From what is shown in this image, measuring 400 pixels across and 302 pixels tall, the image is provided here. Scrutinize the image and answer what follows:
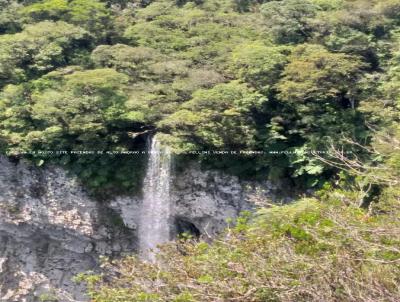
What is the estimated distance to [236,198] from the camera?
460 inches

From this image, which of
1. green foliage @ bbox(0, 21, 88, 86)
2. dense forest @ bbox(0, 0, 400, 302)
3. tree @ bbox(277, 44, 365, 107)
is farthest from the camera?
green foliage @ bbox(0, 21, 88, 86)

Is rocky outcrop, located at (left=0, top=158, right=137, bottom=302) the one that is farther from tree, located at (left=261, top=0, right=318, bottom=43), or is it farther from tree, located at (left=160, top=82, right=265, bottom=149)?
tree, located at (left=261, top=0, right=318, bottom=43)

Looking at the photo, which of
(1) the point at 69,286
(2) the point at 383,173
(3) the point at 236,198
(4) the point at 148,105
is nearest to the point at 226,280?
(2) the point at 383,173

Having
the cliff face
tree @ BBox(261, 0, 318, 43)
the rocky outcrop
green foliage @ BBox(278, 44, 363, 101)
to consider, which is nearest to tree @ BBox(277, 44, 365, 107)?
green foliage @ BBox(278, 44, 363, 101)

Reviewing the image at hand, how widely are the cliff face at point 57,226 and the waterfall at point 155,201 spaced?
144mm

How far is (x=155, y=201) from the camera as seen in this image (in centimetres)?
1227

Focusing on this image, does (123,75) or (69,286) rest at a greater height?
(123,75)

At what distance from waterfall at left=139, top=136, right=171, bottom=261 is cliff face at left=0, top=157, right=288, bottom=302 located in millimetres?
144

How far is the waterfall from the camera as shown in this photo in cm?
1209

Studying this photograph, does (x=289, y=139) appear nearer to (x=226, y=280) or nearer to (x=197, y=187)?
(x=197, y=187)

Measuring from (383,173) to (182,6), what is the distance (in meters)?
12.1

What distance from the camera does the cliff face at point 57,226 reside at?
12.5 metres

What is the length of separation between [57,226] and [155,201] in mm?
2091

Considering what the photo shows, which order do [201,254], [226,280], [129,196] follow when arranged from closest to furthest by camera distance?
[226,280]
[201,254]
[129,196]
